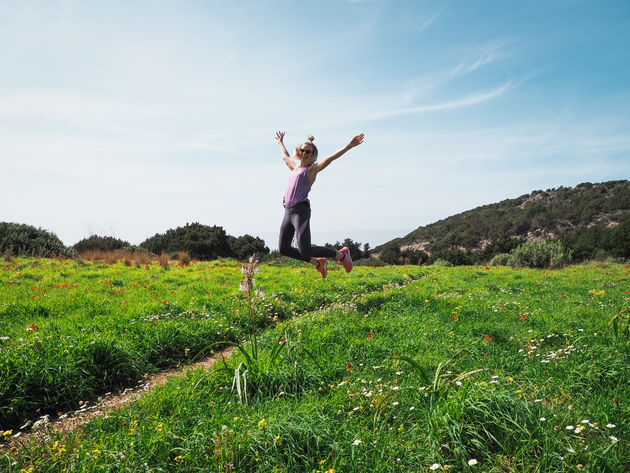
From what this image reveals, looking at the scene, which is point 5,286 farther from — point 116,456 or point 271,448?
point 271,448

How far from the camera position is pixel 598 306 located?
873 cm

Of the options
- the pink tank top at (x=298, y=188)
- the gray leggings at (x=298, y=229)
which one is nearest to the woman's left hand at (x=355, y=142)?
the pink tank top at (x=298, y=188)

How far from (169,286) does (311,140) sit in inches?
323

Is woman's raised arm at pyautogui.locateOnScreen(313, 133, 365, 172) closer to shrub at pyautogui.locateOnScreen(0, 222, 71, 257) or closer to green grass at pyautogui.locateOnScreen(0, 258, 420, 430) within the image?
green grass at pyautogui.locateOnScreen(0, 258, 420, 430)

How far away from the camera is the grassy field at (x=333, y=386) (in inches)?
121

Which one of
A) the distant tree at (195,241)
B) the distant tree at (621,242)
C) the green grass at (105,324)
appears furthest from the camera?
the distant tree at (195,241)

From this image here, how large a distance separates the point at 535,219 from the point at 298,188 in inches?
2516

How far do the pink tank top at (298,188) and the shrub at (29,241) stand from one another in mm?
24076

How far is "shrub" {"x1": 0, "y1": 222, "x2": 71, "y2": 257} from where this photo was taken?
23.6 metres

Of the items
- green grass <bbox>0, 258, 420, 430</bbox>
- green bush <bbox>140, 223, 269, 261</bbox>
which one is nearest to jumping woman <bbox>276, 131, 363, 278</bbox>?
green grass <bbox>0, 258, 420, 430</bbox>

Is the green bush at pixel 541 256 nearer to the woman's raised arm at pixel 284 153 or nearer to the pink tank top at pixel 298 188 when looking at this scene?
the woman's raised arm at pixel 284 153

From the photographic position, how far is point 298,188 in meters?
5.02

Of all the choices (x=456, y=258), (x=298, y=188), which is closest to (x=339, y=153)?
(x=298, y=188)

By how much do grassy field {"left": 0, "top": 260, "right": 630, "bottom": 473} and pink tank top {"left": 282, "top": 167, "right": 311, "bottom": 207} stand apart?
1.51 meters
